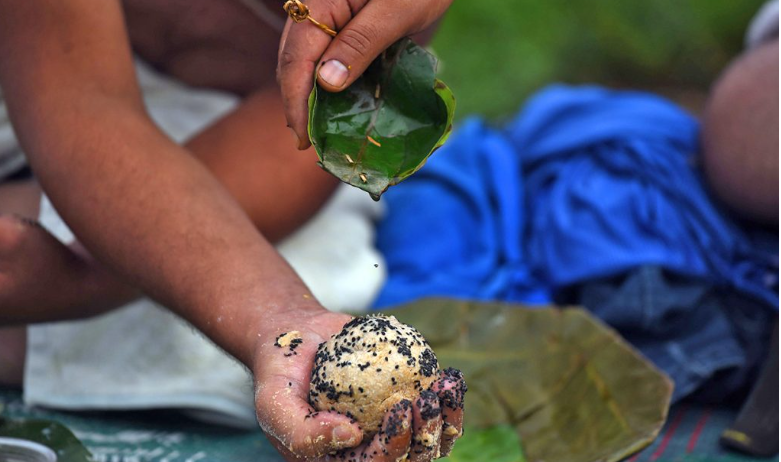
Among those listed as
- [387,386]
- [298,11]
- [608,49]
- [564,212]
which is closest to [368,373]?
[387,386]

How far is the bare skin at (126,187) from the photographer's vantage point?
1.48m

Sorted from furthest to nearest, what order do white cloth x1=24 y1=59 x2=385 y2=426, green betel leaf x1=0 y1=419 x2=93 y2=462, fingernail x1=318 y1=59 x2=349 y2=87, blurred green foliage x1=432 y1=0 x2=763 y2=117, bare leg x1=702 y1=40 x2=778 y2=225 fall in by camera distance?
blurred green foliage x1=432 y1=0 x2=763 y2=117 < bare leg x1=702 y1=40 x2=778 y2=225 < white cloth x1=24 y1=59 x2=385 y2=426 < green betel leaf x1=0 y1=419 x2=93 y2=462 < fingernail x1=318 y1=59 x2=349 y2=87

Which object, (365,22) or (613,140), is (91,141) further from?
(613,140)

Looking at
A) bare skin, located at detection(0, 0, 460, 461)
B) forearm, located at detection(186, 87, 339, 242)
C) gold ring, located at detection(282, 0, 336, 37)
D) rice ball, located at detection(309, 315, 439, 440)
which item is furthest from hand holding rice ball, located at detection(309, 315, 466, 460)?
forearm, located at detection(186, 87, 339, 242)

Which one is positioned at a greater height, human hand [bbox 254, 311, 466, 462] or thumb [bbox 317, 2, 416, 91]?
thumb [bbox 317, 2, 416, 91]

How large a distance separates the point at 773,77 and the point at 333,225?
135 cm

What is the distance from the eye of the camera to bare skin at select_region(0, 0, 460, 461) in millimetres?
1479

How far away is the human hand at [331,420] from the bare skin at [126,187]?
0.09 metres

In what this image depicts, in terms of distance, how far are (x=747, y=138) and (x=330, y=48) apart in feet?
4.96

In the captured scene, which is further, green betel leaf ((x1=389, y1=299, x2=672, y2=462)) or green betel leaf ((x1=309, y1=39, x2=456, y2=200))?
green betel leaf ((x1=389, y1=299, x2=672, y2=462))

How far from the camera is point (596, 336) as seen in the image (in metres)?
2.00

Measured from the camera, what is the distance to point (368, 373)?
1.30 meters

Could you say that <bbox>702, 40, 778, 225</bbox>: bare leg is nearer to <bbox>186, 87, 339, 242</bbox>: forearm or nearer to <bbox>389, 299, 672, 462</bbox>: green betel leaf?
<bbox>389, 299, 672, 462</bbox>: green betel leaf

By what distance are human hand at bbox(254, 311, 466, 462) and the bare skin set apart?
9 centimetres
